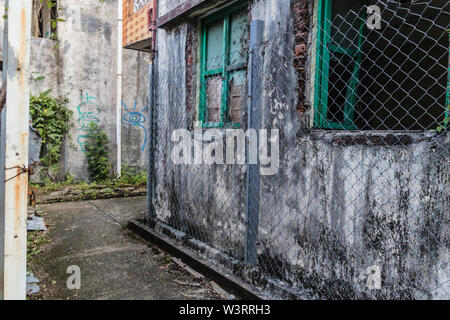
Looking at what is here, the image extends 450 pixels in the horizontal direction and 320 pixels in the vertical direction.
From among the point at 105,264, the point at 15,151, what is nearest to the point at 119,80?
the point at 105,264

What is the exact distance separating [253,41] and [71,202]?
6218mm

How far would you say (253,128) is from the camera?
3.14 m

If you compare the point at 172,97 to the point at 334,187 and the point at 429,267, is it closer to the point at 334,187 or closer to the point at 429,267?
the point at 334,187

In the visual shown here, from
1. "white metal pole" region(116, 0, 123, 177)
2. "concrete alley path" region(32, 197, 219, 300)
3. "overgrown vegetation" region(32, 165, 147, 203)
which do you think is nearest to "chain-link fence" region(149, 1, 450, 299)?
"concrete alley path" region(32, 197, 219, 300)

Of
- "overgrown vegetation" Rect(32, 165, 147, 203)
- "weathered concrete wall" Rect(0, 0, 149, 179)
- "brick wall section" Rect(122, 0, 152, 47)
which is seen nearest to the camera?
"brick wall section" Rect(122, 0, 152, 47)

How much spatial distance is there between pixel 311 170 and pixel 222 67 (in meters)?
1.76

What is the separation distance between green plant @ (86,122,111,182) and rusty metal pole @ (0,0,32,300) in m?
7.46

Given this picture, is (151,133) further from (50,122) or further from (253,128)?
(50,122)

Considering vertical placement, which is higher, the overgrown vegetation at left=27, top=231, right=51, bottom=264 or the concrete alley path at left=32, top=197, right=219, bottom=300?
the overgrown vegetation at left=27, top=231, right=51, bottom=264

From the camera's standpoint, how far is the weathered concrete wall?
339 inches

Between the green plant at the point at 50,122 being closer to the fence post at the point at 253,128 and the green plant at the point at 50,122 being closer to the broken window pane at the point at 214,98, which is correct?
the broken window pane at the point at 214,98

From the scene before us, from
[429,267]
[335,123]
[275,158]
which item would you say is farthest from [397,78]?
[429,267]

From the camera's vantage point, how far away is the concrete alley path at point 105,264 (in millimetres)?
3253

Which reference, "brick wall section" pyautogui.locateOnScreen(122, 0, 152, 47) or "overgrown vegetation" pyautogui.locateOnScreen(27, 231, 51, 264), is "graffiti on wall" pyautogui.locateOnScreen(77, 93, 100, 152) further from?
"overgrown vegetation" pyautogui.locateOnScreen(27, 231, 51, 264)
